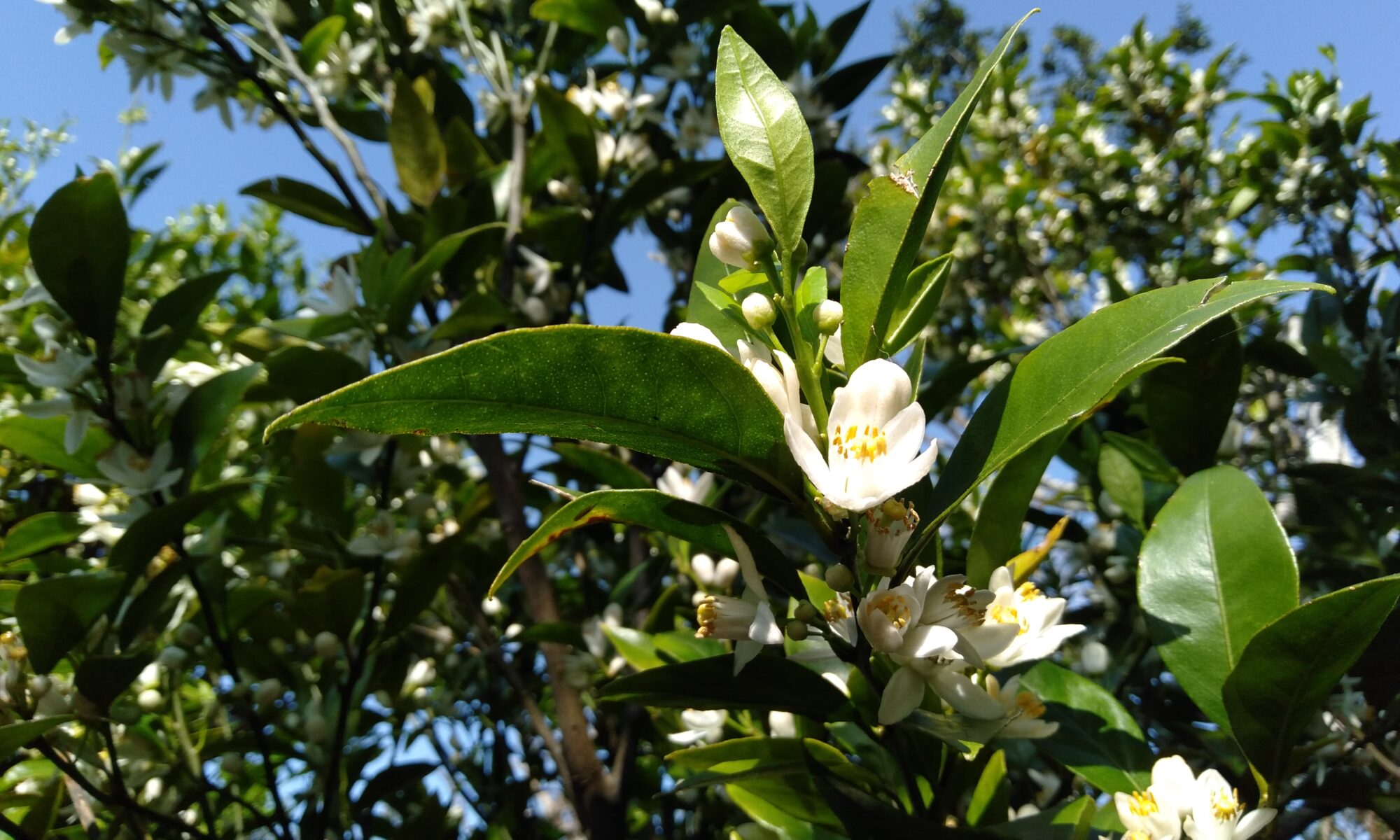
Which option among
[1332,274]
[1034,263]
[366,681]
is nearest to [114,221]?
[366,681]

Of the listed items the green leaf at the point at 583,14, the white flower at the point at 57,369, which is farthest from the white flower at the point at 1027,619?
the green leaf at the point at 583,14

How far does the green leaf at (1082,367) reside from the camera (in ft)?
1.95

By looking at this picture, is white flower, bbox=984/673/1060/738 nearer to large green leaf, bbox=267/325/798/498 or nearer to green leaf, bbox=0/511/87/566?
large green leaf, bbox=267/325/798/498

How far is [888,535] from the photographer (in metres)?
0.70

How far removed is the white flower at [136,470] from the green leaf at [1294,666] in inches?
55.4

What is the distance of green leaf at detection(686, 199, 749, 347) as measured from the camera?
0.80 m

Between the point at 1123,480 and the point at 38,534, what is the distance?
1.78 m

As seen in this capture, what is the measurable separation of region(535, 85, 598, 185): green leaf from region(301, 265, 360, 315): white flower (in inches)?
22.6

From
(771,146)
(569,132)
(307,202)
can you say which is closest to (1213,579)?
(771,146)

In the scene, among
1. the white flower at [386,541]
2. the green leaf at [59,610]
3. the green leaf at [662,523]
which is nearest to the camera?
the green leaf at [662,523]

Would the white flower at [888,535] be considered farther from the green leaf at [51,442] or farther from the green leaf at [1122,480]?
the green leaf at [51,442]

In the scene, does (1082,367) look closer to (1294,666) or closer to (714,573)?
(1294,666)

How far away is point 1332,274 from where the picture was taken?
2.31 meters

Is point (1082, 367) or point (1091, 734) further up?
point (1082, 367)
